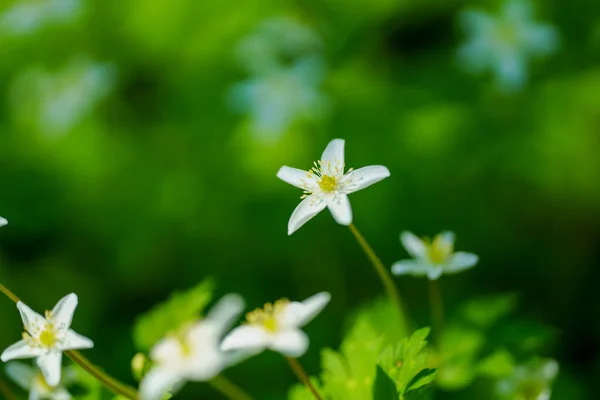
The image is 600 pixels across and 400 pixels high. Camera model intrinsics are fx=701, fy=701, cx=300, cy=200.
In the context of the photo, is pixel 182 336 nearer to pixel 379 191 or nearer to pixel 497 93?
pixel 379 191

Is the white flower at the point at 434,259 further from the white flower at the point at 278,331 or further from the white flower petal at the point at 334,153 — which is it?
the white flower at the point at 278,331

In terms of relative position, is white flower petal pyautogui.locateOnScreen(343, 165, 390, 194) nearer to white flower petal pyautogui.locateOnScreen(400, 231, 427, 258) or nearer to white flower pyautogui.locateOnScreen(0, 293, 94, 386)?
white flower petal pyautogui.locateOnScreen(400, 231, 427, 258)

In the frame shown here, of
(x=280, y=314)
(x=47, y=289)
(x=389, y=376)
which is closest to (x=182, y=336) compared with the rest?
(x=280, y=314)

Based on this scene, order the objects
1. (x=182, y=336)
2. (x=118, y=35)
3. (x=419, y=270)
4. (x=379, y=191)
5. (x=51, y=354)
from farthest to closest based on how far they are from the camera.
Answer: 1. (x=118, y=35)
2. (x=379, y=191)
3. (x=419, y=270)
4. (x=51, y=354)
5. (x=182, y=336)

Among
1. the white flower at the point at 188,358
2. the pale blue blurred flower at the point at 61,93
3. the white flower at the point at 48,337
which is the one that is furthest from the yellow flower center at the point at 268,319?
the pale blue blurred flower at the point at 61,93

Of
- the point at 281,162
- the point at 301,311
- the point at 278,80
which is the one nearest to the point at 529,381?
the point at 301,311
